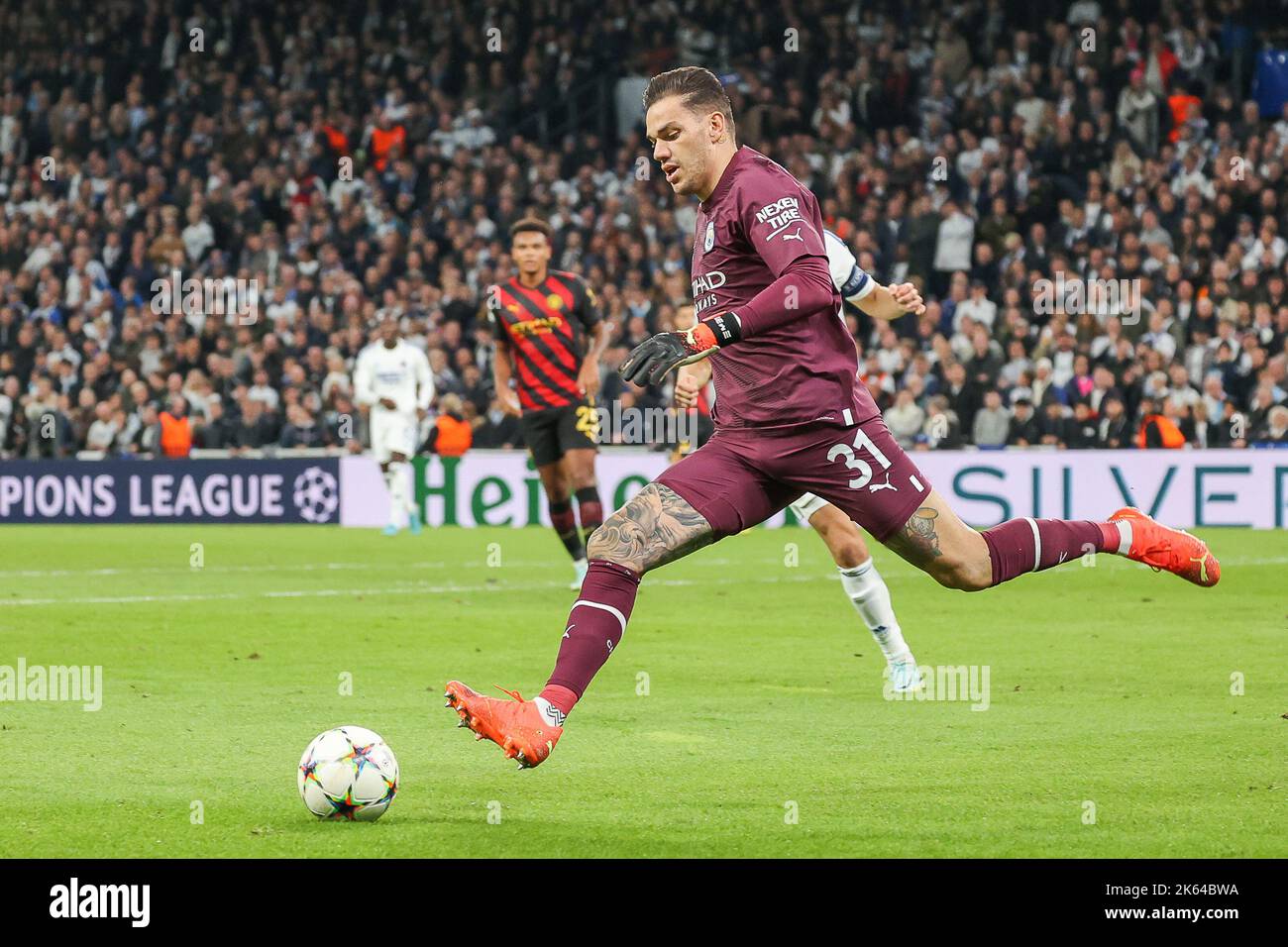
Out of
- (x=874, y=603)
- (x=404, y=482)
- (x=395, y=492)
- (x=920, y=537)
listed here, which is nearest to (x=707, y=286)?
(x=920, y=537)

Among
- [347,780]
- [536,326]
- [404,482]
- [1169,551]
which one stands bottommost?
[347,780]

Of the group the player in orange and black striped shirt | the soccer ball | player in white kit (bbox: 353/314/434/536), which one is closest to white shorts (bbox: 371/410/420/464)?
player in white kit (bbox: 353/314/434/536)

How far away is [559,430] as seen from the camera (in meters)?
13.8

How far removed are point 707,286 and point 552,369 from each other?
24.2ft

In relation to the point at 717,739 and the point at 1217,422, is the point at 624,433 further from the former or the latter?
the point at 717,739

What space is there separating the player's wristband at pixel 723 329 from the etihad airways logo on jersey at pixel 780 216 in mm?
342

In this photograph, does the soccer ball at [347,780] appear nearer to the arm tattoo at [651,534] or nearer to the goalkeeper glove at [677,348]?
the arm tattoo at [651,534]

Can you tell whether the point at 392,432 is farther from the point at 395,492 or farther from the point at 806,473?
the point at 806,473

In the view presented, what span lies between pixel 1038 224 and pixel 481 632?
14.8 m

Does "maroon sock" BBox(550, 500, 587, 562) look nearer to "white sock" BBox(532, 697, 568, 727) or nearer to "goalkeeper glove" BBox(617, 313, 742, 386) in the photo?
"goalkeeper glove" BBox(617, 313, 742, 386)

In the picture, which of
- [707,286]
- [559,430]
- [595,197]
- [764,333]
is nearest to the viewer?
[764,333]

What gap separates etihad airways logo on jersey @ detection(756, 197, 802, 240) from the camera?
6.11m

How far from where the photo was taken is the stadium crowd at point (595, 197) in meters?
22.8

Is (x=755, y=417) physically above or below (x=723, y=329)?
below
